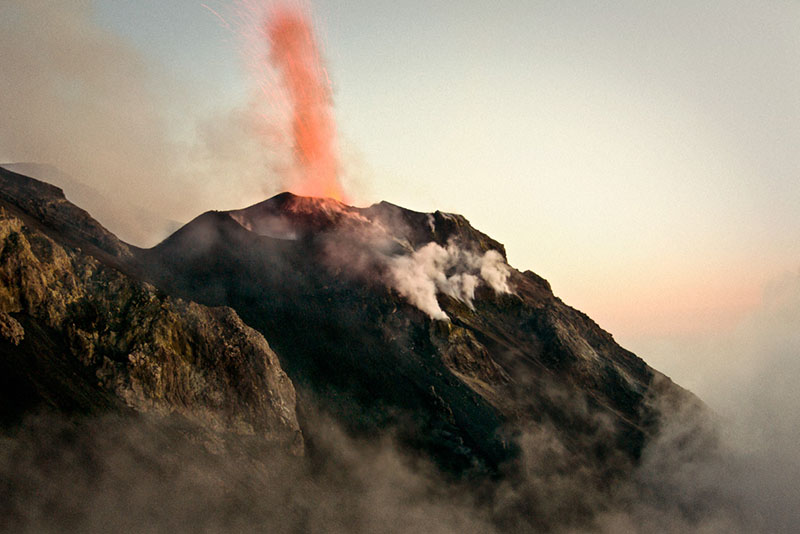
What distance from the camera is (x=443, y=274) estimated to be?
106m

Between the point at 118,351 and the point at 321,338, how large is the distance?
101 ft

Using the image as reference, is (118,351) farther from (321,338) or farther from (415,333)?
(415,333)

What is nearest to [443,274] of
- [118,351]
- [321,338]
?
[321,338]

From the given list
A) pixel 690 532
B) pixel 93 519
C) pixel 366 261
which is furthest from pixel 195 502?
pixel 690 532

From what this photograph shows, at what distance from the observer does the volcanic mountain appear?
5525 centimetres

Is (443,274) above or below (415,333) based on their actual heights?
above

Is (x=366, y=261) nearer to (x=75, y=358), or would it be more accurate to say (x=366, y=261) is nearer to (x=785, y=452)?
(x=75, y=358)

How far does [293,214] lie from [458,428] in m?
55.4

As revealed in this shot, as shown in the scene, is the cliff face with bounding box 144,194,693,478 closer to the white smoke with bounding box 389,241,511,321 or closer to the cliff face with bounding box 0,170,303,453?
the white smoke with bounding box 389,241,511,321

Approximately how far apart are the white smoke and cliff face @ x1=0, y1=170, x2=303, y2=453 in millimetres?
32571

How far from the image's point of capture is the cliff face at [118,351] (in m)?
50.1

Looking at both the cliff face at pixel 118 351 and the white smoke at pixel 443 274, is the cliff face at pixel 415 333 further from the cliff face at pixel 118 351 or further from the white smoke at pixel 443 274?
the cliff face at pixel 118 351

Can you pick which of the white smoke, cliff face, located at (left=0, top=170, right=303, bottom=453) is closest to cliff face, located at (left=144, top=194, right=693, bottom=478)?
the white smoke

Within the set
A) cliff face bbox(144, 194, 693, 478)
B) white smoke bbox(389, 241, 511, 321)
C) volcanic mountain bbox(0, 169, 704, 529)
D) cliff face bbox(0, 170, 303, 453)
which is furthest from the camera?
white smoke bbox(389, 241, 511, 321)
